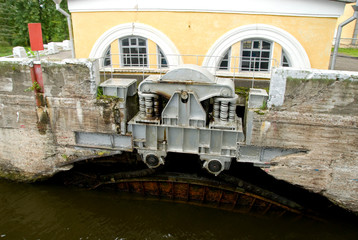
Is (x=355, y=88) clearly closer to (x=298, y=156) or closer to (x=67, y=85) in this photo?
(x=298, y=156)

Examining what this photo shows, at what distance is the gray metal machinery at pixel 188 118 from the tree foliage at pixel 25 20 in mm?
17710

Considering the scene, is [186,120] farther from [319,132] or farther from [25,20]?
[25,20]

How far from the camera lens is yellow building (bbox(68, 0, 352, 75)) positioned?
7.72 m

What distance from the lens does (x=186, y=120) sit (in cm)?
632

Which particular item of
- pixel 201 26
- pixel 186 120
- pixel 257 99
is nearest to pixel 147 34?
pixel 201 26

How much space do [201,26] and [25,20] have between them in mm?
17952

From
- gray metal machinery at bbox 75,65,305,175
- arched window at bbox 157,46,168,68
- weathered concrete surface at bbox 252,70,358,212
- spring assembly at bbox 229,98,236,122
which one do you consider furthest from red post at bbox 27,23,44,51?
weathered concrete surface at bbox 252,70,358,212

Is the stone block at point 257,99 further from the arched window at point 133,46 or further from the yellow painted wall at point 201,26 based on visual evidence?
the arched window at point 133,46

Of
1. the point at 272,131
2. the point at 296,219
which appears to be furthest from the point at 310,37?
the point at 296,219

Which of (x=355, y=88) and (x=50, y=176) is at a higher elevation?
(x=355, y=88)

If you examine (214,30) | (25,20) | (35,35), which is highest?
(25,20)

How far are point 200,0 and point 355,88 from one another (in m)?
4.59

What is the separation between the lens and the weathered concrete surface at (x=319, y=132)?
18.3ft

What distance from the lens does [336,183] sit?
6.30 metres
